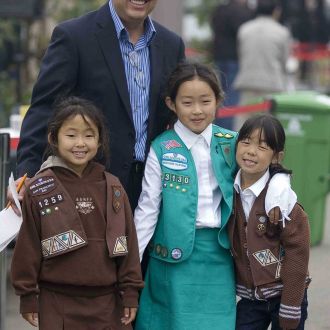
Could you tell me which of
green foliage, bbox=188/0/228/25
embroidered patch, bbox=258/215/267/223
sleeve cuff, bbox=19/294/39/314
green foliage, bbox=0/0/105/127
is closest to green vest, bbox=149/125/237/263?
embroidered patch, bbox=258/215/267/223

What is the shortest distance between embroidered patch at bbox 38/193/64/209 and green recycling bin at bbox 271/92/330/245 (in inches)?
172

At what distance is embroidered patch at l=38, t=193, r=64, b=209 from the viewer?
4215 mm

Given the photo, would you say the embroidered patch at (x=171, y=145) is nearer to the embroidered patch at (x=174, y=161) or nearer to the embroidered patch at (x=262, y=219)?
the embroidered patch at (x=174, y=161)

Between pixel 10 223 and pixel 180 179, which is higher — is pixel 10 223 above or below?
below

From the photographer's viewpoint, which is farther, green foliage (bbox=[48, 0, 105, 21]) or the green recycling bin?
green foliage (bbox=[48, 0, 105, 21])

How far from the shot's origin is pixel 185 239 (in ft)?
14.7

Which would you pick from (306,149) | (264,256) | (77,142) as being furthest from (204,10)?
(77,142)

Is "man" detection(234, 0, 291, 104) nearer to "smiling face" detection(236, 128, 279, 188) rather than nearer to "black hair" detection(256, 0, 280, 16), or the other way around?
"black hair" detection(256, 0, 280, 16)

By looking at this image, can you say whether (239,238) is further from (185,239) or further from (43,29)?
(43,29)

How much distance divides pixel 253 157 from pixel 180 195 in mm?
335

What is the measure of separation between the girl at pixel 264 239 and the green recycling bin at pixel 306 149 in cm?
384

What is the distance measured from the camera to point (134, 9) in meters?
4.56

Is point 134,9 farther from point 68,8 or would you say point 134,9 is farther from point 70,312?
point 68,8

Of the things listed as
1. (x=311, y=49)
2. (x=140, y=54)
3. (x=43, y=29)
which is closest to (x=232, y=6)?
(x=43, y=29)
